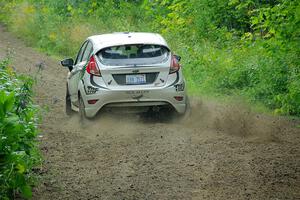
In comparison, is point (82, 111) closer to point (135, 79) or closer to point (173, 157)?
point (135, 79)

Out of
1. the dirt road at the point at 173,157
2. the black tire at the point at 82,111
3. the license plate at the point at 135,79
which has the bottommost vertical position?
the dirt road at the point at 173,157

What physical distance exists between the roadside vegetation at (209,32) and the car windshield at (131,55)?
3.03 m

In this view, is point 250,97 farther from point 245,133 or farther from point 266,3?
point 266,3

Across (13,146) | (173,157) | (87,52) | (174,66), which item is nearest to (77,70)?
(87,52)

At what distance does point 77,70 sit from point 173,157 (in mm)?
4010

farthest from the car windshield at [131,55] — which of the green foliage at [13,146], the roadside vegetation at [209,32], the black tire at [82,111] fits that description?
the green foliage at [13,146]

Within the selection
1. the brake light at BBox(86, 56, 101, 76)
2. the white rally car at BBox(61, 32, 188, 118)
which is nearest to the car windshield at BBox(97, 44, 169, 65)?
the white rally car at BBox(61, 32, 188, 118)

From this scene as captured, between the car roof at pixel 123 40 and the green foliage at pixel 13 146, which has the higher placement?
the car roof at pixel 123 40

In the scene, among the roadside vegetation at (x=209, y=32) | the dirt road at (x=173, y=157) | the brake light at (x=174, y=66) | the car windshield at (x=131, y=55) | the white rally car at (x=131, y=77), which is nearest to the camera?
the dirt road at (x=173, y=157)

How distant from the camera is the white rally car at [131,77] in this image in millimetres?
11836

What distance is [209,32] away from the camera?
71.9 feet

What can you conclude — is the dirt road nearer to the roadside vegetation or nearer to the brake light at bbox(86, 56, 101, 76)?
the brake light at bbox(86, 56, 101, 76)

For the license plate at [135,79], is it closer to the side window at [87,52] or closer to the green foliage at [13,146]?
the side window at [87,52]

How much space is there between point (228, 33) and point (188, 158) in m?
12.2
